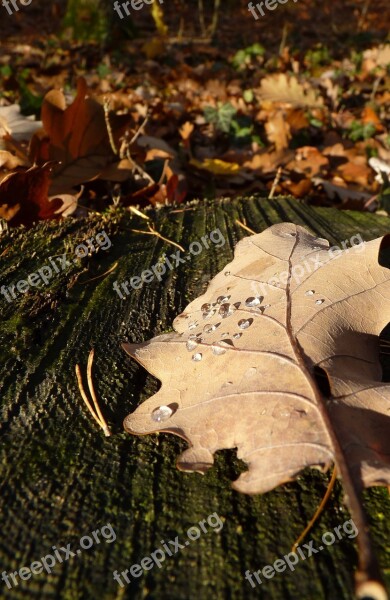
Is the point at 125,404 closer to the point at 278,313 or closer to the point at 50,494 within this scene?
the point at 50,494

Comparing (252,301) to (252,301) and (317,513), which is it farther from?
(317,513)

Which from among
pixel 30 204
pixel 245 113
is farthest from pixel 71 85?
pixel 30 204

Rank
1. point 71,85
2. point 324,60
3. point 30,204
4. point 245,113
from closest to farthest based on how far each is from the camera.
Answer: point 30,204, point 245,113, point 71,85, point 324,60

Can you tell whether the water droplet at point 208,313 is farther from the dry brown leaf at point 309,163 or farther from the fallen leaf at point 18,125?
the dry brown leaf at point 309,163

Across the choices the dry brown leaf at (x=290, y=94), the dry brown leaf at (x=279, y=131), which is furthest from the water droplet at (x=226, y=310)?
the dry brown leaf at (x=290, y=94)

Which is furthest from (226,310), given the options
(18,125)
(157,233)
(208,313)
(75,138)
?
(18,125)

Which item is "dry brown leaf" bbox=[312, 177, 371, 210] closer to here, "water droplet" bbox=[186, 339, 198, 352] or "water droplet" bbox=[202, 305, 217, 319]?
"water droplet" bbox=[202, 305, 217, 319]

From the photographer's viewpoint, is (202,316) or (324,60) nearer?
(202,316)
